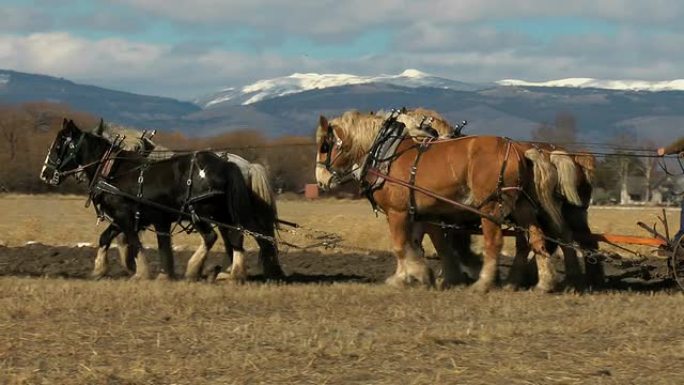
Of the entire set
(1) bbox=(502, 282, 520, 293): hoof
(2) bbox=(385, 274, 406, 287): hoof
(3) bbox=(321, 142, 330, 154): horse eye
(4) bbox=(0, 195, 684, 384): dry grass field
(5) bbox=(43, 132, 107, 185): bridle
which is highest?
(3) bbox=(321, 142, 330, 154): horse eye

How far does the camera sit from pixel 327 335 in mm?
7945

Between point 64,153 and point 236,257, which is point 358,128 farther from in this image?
point 64,153

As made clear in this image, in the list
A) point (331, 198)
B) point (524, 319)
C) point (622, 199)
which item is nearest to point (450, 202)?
point (524, 319)

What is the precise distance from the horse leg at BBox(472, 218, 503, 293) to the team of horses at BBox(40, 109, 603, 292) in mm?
11

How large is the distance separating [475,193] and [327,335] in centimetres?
387

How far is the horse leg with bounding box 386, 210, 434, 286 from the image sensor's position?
1162 cm

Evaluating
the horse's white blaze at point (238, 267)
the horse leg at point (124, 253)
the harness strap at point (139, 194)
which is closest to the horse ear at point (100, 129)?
the harness strap at point (139, 194)

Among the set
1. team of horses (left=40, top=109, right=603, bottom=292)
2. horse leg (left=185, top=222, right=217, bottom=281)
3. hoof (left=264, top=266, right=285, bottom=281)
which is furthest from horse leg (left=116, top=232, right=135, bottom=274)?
hoof (left=264, top=266, right=285, bottom=281)

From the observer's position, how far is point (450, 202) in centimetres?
1141

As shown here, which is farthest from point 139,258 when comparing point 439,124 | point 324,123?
point 439,124

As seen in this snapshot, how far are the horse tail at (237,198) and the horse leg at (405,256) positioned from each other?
199 cm

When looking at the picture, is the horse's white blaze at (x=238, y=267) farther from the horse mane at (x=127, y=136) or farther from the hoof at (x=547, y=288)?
the hoof at (x=547, y=288)

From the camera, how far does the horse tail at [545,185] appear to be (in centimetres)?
1135

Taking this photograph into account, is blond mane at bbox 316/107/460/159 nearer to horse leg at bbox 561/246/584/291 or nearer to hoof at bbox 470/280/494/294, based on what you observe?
hoof at bbox 470/280/494/294
